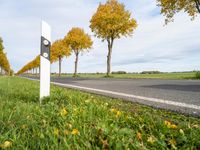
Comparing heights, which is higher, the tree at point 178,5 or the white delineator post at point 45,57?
the tree at point 178,5

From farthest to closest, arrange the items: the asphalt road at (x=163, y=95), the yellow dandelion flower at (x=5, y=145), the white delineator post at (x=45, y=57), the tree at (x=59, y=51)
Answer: the tree at (x=59, y=51) < the white delineator post at (x=45, y=57) < the asphalt road at (x=163, y=95) < the yellow dandelion flower at (x=5, y=145)

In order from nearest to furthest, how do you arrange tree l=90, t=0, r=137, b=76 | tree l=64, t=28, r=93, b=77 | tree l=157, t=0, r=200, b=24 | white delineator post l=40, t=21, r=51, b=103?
white delineator post l=40, t=21, r=51, b=103
tree l=157, t=0, r=200, b=24
tree l=90, t=0, r=137, b=76
tree l=64, t=28, r=93, b=77

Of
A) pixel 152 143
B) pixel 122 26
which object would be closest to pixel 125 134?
pixel 152 143

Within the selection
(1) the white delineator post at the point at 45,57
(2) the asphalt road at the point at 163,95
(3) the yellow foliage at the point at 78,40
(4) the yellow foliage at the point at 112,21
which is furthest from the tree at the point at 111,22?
(1) the white delineator post at the point at 45,57

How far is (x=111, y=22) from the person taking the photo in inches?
1341

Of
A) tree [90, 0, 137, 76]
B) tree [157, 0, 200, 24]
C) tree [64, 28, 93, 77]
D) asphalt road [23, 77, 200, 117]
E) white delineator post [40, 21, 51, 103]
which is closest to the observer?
asphalt road [23, 77, 200, 117]

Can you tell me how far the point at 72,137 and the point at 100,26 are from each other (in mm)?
33072

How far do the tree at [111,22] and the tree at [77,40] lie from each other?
34.8 ft

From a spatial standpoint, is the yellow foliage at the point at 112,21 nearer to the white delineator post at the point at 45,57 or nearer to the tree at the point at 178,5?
the tree at the point at 178,5

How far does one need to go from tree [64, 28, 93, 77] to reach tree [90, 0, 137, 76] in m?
10.6

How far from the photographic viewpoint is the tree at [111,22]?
111 feet

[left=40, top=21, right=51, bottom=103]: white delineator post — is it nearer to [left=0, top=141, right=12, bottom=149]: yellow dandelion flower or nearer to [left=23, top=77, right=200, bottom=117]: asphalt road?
[left=23, top=77, right=200, bottom=117]: asphalt road

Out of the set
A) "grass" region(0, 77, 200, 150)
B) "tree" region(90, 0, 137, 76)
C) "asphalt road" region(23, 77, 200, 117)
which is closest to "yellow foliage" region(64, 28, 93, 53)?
"tree" region(90, 0, 137, 76)

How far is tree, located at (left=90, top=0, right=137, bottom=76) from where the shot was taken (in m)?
33.8
